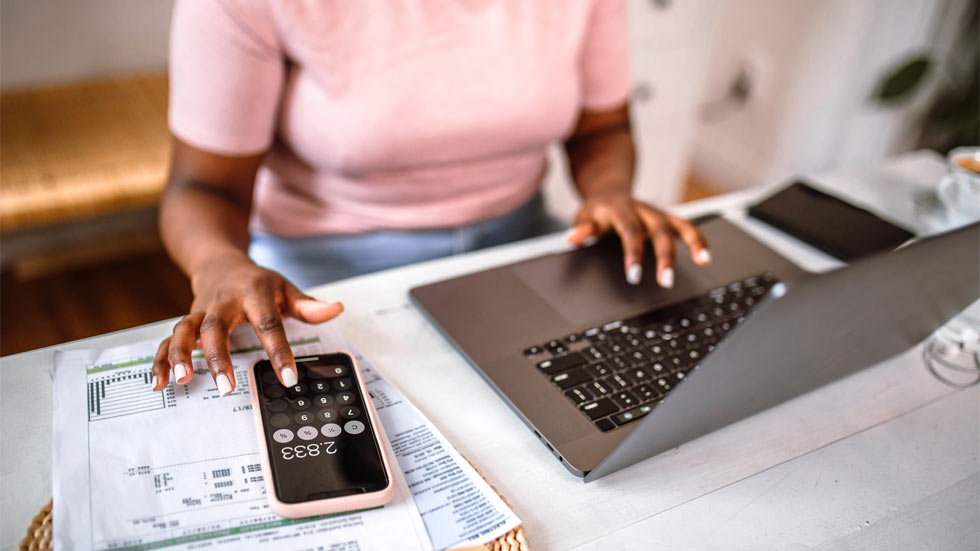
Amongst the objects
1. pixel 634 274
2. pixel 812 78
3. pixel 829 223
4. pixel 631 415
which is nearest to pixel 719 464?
pixel 631 415

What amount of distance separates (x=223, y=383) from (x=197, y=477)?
0.07 m

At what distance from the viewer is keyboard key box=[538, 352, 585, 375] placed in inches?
23.8

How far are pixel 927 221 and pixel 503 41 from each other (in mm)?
556

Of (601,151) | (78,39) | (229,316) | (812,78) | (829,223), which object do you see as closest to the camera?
(229,316)

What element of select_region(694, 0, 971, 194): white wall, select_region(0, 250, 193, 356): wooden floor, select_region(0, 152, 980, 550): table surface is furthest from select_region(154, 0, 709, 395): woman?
select_region(694, 0, 971, 194): white wall

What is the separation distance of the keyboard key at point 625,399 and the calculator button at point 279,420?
0.80ft

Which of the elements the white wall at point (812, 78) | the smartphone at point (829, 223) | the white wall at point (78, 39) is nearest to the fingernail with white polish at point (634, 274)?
the smartphone at point (829, 223)

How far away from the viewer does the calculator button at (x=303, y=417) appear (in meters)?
0.51

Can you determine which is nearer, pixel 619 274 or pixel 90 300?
pixel 619 274

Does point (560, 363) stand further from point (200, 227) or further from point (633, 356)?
point (200, 227)

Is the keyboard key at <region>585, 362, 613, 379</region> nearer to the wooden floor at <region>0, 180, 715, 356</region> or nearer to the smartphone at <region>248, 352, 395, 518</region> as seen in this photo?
the smartphone at <region>248, 352, 395, 518</region>

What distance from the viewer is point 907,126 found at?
88.0 inches

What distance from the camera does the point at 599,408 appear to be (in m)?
0.57

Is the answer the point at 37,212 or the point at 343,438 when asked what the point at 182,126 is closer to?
the point at 343,438
